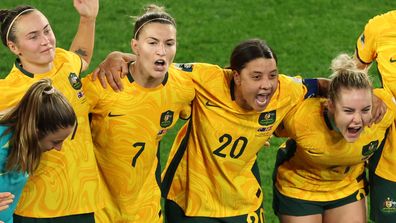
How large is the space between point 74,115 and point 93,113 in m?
0.65

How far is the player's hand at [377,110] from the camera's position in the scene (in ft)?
22.4

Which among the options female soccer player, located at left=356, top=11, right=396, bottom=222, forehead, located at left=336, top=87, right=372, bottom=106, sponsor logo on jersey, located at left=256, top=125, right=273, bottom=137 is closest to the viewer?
forehead, located at left=336, top=87, right=372, bottom=106

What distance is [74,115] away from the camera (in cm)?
586

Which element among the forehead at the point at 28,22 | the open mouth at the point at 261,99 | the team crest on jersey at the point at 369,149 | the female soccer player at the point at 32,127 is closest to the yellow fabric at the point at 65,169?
the forehead at the point at 28,22

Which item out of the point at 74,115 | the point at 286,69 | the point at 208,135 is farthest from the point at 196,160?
the point at 286,69

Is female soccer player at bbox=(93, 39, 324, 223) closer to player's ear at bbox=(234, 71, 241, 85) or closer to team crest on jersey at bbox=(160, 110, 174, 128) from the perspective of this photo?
player's ear at bbox=(234, 71, 241, 85)

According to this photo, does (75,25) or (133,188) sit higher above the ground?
(75,25)

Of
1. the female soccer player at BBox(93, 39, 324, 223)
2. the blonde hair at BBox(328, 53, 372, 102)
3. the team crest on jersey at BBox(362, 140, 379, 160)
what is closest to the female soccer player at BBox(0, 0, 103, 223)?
the female soccer player at BBox(93, 39, 324, 223)

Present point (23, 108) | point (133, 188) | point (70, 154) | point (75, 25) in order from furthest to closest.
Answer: point (75, 25) → point (133, 188) → point (70, 154) → point (23, 108)

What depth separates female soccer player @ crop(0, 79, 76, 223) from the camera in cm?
575

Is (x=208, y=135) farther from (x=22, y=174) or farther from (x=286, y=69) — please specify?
(x=286, y=69)

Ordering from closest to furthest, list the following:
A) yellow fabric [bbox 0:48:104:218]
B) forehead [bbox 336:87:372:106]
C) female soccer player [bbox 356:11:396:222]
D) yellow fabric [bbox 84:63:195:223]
Answer: yellow fabric [bbox 0:48:104:218] → yellow fabric [bbox 84:63:195:223] → forehead [bbox 336:87:372:106] → female soccer player [bbox 356:11:396:222]

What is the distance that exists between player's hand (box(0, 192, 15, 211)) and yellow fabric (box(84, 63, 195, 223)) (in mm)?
907

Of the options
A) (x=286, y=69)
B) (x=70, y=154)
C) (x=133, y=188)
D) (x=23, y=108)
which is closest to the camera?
(x=23, y=108)
